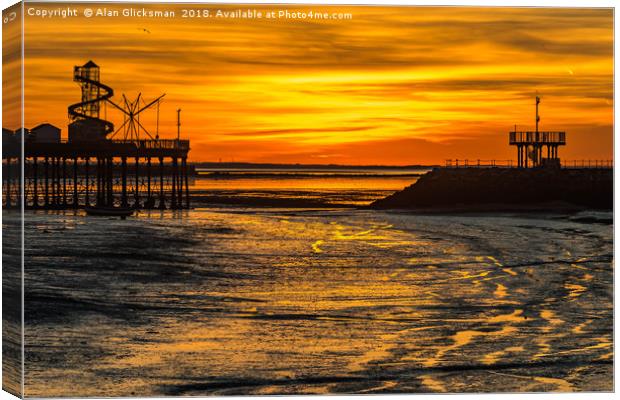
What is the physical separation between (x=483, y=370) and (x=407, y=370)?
3.84ft

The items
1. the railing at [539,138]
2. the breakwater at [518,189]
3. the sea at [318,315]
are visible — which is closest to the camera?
the sea at [318,315]

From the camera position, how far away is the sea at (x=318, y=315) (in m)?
15.5

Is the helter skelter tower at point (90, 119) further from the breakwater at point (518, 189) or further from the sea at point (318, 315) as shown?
the breakwater at point (518, 189)

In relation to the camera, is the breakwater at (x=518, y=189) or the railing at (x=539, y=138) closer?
the breakwater at (x=518, y=189)

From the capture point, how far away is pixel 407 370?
1614 cm

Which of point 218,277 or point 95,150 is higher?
point 95,150

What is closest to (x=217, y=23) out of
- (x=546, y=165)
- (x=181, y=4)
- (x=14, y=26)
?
(x=181, y=4)

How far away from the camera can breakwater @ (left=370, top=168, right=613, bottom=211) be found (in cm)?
6062

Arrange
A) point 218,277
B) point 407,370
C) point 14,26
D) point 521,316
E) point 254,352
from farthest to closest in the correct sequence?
point 218,277 < point 521,316 < point 254,352 < point 407,370 < point 14,26

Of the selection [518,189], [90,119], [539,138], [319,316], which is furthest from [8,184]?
[539,138]

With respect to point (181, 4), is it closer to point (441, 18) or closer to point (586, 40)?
point (441, 18)

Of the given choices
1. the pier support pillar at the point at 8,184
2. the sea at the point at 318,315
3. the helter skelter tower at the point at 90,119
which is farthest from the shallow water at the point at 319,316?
the helter skelter tower at the point at 90,119

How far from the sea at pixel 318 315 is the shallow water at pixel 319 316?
0.05 m

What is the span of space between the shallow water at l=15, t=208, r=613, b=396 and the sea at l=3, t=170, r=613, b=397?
0.05m
